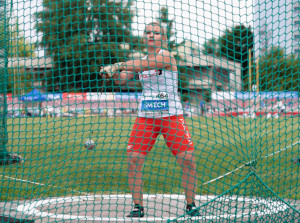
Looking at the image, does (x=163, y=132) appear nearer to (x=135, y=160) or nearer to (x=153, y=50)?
(x=135, y=160)

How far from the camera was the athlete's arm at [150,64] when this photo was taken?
3.60m

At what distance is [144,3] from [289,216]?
242 cm

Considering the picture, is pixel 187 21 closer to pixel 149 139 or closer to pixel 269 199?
pixel 149 139

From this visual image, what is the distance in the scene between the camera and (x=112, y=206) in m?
4.10

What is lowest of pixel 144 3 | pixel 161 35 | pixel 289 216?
pixel 289 216

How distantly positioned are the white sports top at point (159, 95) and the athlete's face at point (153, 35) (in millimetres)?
90

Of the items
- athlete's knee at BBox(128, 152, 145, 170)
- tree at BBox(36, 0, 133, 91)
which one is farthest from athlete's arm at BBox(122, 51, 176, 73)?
athlete's knee at BBox(128, 152, 145, 170)

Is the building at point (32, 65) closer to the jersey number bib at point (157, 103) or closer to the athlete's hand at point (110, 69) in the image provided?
the athlete's hand at point (110, 69)

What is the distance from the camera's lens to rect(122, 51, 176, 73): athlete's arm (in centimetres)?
360

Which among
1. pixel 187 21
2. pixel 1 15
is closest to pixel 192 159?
pixel 187 21

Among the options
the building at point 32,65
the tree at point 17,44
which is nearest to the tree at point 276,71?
the building at point 32,65

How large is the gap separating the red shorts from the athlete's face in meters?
0.72

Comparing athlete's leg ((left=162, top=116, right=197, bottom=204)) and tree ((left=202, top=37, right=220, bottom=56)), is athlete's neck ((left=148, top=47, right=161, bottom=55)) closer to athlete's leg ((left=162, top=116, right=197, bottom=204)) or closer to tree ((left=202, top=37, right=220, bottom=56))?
tree ((left=202, top=37, right=220, bottom=56))

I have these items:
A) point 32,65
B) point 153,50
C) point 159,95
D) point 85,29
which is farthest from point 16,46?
point 159,95
